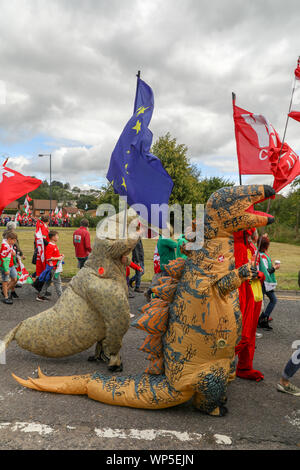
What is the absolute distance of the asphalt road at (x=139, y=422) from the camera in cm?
252

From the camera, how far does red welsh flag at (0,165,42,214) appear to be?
4.84 m

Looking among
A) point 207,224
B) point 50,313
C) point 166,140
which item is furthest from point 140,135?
point 166,140

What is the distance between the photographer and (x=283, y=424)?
9.27 ft

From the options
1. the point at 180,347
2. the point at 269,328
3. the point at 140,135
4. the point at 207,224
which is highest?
the point at 140,135

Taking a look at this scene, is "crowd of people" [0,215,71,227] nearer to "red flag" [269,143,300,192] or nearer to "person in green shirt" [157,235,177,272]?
"person in green shirt" [157,235,177,272]

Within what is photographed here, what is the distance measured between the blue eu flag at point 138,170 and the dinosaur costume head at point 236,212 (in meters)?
1.46

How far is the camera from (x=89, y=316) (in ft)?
11.8

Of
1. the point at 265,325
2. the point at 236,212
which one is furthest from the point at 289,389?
the point at 265,325

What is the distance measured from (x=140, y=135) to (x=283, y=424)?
3437 millimetres

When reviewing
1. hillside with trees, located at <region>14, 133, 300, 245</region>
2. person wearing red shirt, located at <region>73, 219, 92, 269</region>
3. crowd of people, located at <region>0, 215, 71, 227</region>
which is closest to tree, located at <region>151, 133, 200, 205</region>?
hillside with trees, located at <region>14, 133, 300, 245</region>

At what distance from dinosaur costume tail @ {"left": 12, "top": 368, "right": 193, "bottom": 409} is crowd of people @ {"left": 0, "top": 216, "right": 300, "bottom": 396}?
86 cm

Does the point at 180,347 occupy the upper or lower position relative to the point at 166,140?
lower

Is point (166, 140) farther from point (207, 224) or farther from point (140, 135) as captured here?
point (207, 224)

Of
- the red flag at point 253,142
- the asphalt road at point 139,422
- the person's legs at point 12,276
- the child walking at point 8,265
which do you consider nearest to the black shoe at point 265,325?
the asphalt road at point 139,422
